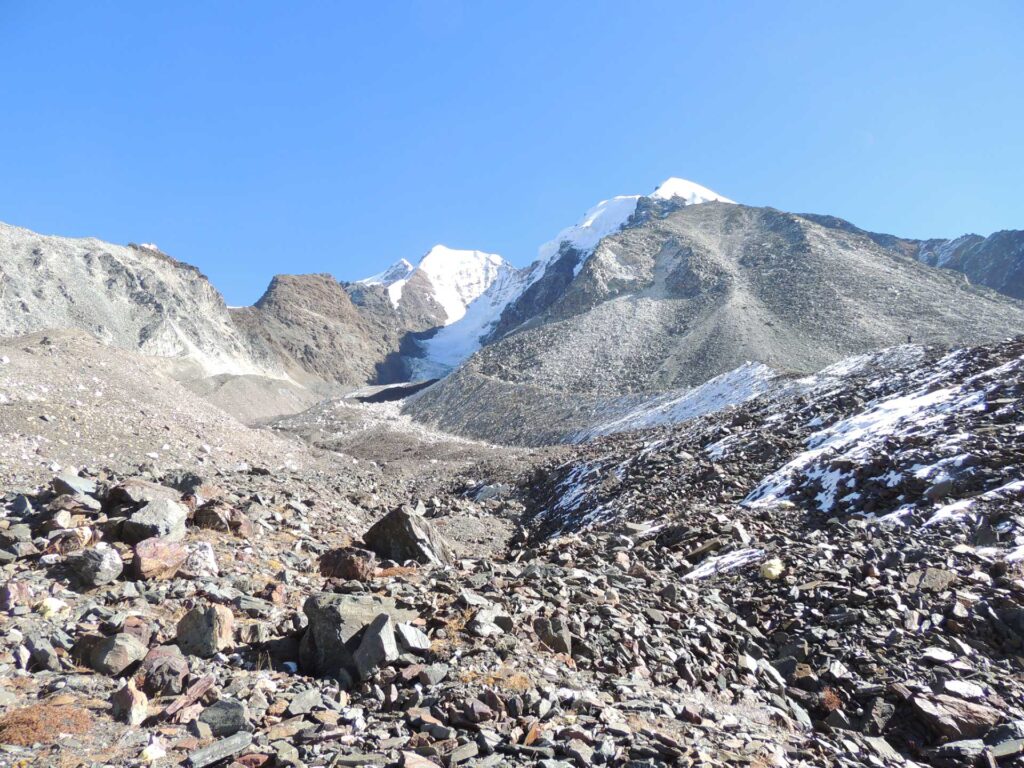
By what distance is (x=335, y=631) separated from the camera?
5.91 metres

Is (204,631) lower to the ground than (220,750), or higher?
higher

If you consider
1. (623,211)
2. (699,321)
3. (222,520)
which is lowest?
(222,520)

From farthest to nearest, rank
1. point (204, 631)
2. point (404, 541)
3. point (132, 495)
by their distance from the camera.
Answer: point (404, 541) < point (132, 495) < point (204, 631)

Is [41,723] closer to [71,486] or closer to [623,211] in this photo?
[71,486]

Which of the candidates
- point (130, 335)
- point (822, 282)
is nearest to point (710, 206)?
point (822, 282)

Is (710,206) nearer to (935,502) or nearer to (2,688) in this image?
(935,502)

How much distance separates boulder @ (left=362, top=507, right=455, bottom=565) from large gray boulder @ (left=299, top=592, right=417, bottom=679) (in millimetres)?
3746

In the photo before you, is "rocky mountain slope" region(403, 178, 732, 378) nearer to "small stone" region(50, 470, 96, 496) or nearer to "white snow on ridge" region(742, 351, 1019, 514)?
"white snow on ridge" region(742, 351, 1019, 514)

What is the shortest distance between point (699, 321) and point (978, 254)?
8160 cm

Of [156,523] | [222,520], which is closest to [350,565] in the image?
[222,520]

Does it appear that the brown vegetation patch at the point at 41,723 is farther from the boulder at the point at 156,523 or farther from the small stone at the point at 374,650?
the boulder at the point at 156,523

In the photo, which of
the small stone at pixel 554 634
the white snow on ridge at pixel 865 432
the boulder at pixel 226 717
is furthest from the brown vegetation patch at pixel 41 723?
the white snow on ridge at pixel 865 432

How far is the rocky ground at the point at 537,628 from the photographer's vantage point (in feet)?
15.5

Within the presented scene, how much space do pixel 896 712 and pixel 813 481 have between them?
29.2 ft
